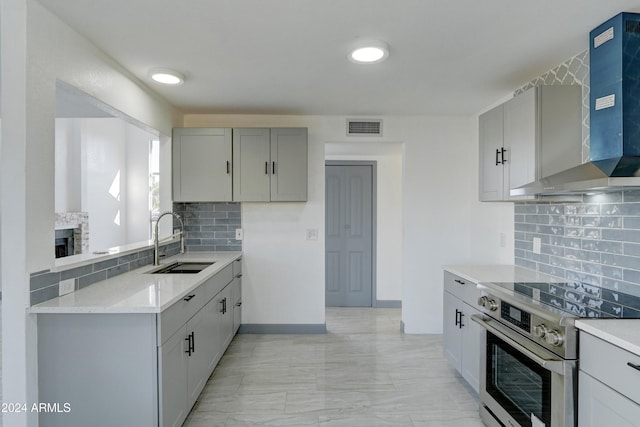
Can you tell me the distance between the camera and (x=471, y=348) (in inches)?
101

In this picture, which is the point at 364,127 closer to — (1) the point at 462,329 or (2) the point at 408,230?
(2) the point at 408,230

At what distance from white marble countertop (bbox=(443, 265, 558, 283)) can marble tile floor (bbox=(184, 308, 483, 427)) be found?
0.93 m

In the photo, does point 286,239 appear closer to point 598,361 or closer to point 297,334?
point 297,334

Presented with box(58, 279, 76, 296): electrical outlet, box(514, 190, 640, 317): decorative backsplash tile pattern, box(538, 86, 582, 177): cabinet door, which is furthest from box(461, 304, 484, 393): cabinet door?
box(58, 279, 76, 296): electrical outlet

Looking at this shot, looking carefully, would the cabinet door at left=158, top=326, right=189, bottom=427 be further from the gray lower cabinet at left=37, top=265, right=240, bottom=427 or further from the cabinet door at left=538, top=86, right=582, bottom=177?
the cabinet door at left=538, top=86, right=582, bottom=177

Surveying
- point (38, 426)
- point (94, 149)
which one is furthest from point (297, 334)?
point (94, 149)

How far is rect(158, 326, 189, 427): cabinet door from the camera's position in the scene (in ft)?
5.97

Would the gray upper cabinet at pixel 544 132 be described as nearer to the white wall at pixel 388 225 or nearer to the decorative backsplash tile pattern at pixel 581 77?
the decorative backsplash tile pattern at pixel 581 77

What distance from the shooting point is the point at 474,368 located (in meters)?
2.51

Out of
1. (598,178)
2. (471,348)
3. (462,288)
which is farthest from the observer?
(462,288)

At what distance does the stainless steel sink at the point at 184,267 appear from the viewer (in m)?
3.05

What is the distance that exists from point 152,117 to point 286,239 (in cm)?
181

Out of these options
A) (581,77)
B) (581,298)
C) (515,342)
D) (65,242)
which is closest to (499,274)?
(581,298)

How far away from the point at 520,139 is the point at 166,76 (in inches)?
105
